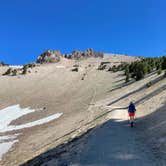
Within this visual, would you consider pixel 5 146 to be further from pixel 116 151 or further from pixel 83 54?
pixel 83 54

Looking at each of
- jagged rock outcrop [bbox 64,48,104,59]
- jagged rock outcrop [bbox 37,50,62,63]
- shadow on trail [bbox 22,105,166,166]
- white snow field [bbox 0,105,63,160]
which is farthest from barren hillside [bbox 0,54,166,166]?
jagged rock outcrop [bbox 64,48,104,59]

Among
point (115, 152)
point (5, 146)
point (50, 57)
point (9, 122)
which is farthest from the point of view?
point (50, 57)

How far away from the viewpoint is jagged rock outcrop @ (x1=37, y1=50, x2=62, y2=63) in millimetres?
141125

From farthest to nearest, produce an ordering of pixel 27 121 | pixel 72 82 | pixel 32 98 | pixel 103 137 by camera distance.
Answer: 1. pixel 72 82
2. pixel 32 98
3. pixel 27 121
4. pixel 103 137

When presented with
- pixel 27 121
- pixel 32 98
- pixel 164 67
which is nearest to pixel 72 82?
pixel 32 98

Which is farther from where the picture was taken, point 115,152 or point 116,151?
point 116,151

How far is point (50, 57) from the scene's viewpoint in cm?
14388

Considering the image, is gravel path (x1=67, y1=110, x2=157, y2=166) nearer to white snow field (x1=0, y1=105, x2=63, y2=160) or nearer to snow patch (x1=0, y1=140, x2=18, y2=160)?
snow patch (x1=0, y1=140, x2=18, y2=160)

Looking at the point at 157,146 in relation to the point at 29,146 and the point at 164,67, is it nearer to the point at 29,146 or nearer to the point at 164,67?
the point at 29,146

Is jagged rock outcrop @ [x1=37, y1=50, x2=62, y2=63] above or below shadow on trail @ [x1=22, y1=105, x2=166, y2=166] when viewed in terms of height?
above

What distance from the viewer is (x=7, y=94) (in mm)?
69938

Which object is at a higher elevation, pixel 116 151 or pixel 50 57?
pixel 50 57

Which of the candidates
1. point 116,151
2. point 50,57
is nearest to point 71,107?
point 116,151

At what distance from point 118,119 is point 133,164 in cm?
1331
